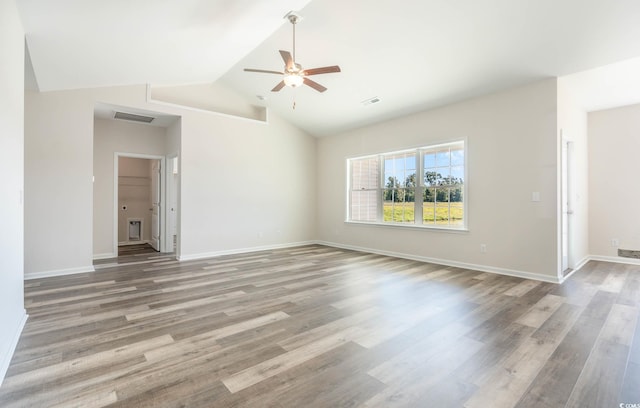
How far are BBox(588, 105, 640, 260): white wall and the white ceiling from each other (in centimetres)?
54

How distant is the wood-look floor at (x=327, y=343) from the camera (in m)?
1.74

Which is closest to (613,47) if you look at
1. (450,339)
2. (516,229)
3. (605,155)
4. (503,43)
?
(503,43)

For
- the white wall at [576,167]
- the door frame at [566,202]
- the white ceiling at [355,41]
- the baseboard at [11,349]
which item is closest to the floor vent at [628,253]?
the white wall at [576,167]

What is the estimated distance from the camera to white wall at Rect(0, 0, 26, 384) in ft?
6.66

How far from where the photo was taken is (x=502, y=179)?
4594 millimetres

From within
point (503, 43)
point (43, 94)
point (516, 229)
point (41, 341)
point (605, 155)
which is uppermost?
point (503, 43)

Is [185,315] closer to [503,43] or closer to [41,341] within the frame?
[41,341]

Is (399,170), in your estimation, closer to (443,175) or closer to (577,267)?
(443,175)

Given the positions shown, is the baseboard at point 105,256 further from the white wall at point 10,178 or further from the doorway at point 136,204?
the white wall at point 10,178

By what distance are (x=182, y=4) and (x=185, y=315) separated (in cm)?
316

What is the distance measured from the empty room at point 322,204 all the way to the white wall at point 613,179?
0.03 meters

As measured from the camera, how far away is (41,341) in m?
2.38

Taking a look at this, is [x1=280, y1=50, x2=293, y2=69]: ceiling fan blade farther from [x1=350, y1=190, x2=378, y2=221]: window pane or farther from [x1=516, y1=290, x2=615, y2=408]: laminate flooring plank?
[x1=350, y1=190, x2=378, y2=221]: window pane

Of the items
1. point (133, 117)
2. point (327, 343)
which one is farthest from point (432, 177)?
point (133, 117)
